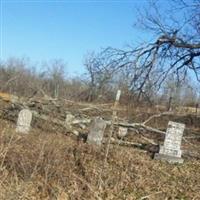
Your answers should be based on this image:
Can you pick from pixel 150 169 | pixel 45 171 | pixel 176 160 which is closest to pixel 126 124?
pixel 176 160

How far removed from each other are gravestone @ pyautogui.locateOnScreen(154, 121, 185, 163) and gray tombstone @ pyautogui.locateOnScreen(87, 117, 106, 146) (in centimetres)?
166

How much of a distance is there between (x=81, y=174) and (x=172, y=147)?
5.17 m

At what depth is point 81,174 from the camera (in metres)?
9.78

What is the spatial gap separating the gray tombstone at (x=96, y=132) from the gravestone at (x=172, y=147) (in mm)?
1661

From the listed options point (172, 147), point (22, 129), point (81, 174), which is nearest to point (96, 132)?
point (172, 147)

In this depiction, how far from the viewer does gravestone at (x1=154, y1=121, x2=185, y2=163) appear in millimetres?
13727

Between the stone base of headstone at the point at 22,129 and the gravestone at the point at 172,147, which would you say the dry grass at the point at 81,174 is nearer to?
the gravestone at the point at 172,147

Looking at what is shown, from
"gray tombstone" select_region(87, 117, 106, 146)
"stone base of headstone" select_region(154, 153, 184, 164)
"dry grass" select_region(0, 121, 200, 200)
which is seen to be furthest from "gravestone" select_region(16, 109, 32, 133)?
"stone base of headstone" select_region(154, 153, 184, 164)

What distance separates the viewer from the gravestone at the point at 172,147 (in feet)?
45.0

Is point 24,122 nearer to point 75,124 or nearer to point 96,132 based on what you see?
point 75,124

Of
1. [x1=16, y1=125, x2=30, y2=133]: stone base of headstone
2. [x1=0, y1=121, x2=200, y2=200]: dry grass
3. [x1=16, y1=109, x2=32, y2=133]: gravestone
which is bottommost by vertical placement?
[x1=0, y1=121, x2=200, y2=200]: dry grass

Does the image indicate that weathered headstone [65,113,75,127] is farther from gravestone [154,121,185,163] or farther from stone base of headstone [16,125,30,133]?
gravestone [154,121,185,163]

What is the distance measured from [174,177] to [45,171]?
3.93 meters

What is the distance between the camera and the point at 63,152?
10828 mm
